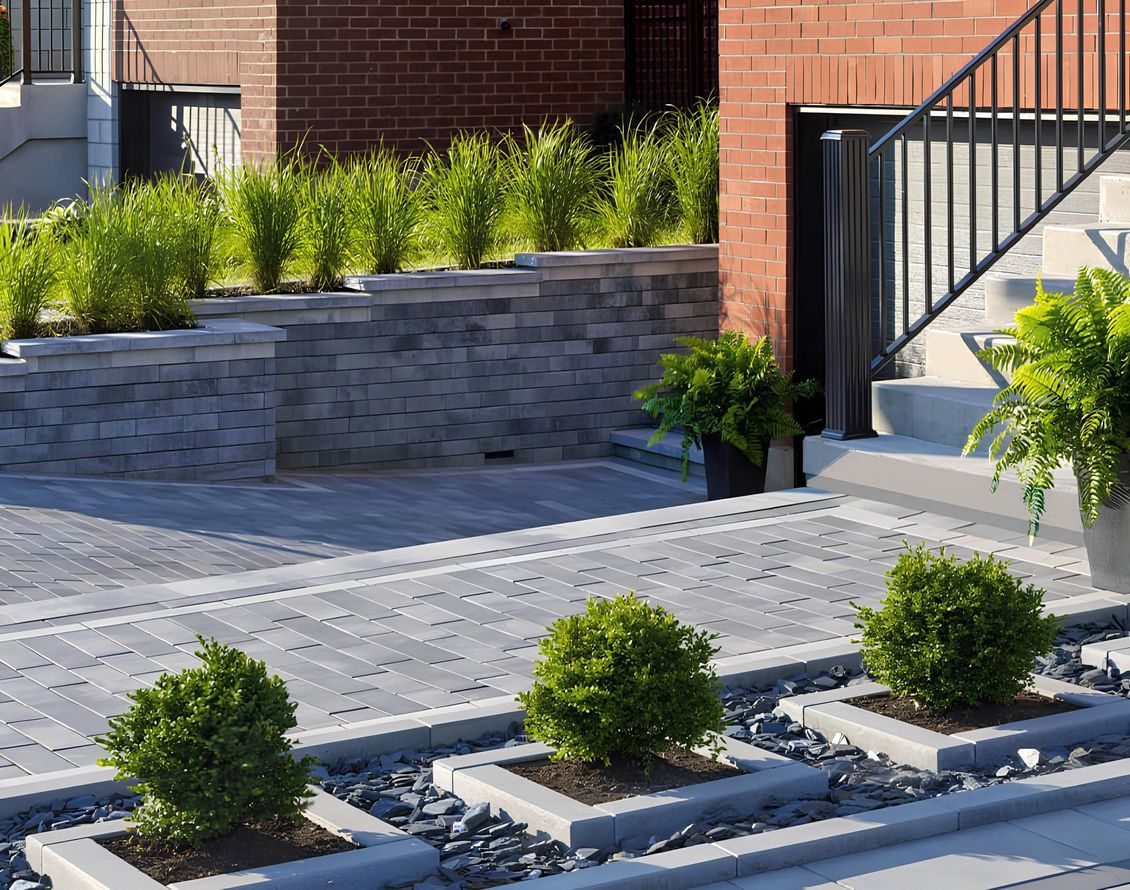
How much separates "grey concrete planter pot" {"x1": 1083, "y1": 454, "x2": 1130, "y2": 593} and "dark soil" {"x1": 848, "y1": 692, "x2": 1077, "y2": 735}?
1381mm

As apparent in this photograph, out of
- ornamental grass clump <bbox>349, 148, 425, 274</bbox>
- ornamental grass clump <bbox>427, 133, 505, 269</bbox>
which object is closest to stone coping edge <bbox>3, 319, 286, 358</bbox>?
ornamental grass clump <bbox>349, 148, 425, 274</bbox>

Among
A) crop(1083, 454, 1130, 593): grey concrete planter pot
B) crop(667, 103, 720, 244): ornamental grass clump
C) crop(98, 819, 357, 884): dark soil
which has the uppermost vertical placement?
crop(667, 103, 720, 244): ornamental grass clump

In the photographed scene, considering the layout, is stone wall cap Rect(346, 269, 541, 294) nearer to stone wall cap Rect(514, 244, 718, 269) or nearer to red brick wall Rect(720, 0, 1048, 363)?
stone wall cap Rect(514, 244, 718, 269)

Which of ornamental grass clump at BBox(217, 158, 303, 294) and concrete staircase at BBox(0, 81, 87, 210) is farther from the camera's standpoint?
concrete staircase at BBox(0, 81, 87, 210)

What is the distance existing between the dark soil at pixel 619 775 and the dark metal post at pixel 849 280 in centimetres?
390

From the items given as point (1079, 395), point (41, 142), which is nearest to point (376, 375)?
point (1079, 395)

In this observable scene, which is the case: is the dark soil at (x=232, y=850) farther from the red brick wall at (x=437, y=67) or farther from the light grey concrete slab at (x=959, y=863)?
the red brick wall at (x=437, y=67)

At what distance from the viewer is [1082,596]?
270 inches

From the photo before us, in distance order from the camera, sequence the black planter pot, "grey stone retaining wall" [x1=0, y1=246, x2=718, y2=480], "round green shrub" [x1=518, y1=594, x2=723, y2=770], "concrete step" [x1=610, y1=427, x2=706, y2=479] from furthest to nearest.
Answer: "concrete step" [x1=610, y1=427, x2=706, y2=479]
the black planter pot
"grey stone retaining wall" [x1=0, y1=246, x2=718, y2=480]
"round green shrub" [x1=518, y1=594, x2=723, y2=770]

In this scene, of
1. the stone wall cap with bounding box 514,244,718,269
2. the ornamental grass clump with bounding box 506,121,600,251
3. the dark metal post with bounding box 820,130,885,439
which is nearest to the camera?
the dark metal post with bounding box 820,130,885,439

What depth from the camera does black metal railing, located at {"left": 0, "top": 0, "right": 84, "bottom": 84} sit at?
58.0ft

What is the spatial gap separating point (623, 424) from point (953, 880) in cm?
791

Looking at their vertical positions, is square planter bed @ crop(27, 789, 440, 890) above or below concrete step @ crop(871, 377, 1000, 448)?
below

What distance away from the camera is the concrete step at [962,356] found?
875 centimetres
